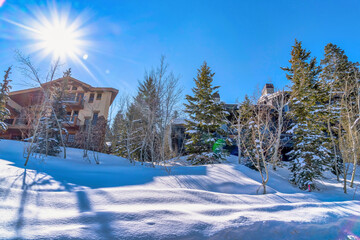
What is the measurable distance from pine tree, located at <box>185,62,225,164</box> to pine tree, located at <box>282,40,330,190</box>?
4.90 meters

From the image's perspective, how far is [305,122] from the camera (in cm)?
1174

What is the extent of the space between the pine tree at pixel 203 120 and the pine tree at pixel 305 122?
4898 millimetres

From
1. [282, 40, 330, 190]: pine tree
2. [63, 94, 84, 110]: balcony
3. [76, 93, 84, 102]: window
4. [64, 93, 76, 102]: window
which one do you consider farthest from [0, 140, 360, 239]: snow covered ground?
[76, 93, 84, 102]: window

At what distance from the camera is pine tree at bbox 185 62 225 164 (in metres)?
13.0

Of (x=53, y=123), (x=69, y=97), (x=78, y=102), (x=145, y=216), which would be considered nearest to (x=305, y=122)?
(x=145, y=216)

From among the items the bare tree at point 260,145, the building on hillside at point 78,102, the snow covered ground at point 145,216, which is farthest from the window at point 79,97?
the bare tree at point 260,145

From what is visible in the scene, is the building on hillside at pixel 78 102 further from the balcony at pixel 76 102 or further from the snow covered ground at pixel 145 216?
the snow covered ground at pixel 145 216

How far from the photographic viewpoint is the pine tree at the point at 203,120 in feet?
42.8

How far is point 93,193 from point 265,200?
517 centimetres

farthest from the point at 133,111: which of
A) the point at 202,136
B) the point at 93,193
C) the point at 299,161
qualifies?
the point at 299,161

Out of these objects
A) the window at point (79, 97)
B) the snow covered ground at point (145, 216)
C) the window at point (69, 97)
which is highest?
the window at point (79, 97)

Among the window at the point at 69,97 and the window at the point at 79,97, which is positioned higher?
Result: the window at the point at 79,97

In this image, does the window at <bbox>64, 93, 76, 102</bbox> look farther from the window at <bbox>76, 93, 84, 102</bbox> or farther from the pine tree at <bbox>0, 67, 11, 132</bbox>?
the pine tree at <bbox>0, 67, 11, 132</bbox>

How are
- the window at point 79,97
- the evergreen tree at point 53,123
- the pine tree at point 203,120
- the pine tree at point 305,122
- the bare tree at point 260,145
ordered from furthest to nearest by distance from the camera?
the window at point 79,97 < the pine tree at point 203,120 < the evergreen tree at point 53,123 < the pine tree at point 305,122 < the bare tree at point 260,145
